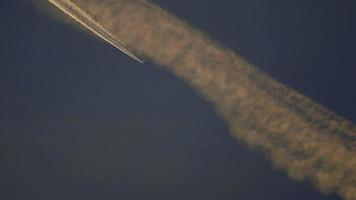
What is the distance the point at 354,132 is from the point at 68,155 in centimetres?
181

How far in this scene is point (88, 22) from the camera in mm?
3652

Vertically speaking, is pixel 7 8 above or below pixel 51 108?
above

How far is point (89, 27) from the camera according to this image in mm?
3652

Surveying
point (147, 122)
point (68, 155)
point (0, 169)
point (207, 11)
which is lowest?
point (0, 169)

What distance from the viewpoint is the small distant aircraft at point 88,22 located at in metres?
3.63

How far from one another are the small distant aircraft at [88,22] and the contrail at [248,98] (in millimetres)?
28

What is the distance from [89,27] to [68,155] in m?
0.83

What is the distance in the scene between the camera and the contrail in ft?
11.6

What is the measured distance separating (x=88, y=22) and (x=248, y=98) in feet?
3.75

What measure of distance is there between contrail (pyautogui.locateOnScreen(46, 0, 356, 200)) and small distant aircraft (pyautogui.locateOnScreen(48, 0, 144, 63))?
0.09 ft

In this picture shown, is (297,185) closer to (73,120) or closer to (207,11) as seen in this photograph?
(207,11)

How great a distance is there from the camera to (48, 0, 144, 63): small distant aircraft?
363cm

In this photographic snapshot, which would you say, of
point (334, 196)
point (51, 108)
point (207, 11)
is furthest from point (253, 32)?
point (51, 108)

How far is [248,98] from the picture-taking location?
3.63 meters
